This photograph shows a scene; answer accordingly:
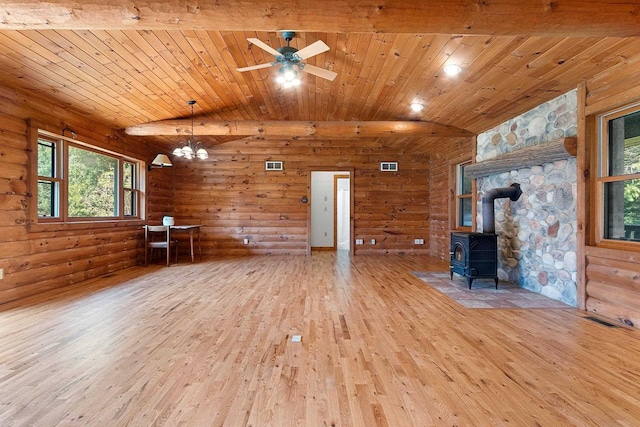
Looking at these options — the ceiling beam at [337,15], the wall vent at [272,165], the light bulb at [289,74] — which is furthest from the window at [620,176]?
the wall vent at [272,165]

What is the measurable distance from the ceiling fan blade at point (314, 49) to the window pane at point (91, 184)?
3.79m

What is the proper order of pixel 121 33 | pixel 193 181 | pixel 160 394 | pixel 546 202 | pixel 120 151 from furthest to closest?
1. pixel 193 181
2. pixel 120 151
3. pixel 546 202
4. pixel 121 33
5. pixel 160 394

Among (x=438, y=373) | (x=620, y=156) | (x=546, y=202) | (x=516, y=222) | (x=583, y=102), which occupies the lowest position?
(x=438, y=373)

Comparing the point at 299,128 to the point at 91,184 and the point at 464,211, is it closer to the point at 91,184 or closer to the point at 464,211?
the point at 91,184

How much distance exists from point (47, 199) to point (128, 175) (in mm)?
1904

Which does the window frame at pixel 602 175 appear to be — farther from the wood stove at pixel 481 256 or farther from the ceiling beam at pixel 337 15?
the ceiling beam at pixel 337 15

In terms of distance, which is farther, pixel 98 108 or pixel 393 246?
pixel 393 246

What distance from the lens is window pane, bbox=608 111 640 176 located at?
2.88 meters

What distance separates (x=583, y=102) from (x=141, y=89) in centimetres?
513

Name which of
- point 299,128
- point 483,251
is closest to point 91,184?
point 299,128

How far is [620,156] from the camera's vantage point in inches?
120

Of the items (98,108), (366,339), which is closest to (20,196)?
(98,108)

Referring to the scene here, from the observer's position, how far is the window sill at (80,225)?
3855mm

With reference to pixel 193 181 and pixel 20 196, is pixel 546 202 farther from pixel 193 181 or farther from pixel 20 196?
pixel 193 181
